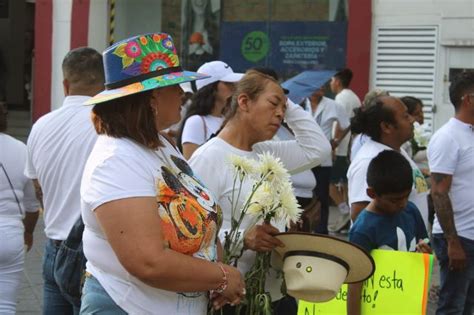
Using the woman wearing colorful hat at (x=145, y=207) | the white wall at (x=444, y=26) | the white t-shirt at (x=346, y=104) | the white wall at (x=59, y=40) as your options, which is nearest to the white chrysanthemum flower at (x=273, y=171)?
the woman wearing colorful hat at (x=145, y=207)

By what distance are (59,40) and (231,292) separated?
13.6m

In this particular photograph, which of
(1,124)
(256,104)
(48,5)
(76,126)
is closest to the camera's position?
(256,104)

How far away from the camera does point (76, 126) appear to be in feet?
16.2

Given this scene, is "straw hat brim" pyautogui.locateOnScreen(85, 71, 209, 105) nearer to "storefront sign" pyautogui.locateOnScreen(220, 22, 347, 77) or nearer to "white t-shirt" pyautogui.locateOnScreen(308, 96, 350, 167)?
"white t-shirt" pyautogui.locateOnScreen(308, 96, 350, 167)

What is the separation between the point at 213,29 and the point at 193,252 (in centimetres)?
1207

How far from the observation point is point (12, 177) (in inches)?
215

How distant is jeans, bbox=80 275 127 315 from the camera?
10.3 ft

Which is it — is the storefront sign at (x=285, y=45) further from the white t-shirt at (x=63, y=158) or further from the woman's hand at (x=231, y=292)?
the woman's hand at (x=231, y=292)

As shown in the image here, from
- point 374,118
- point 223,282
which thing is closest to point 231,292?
point 223,282

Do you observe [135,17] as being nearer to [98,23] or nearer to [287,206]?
[98,23]

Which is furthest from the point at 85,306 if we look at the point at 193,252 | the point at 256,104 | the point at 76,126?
the point at 76,126

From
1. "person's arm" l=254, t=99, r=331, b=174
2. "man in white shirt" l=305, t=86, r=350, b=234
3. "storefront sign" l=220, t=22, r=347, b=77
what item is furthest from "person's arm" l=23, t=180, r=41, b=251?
"storefront sign" l=220, t=22, r=347, b=77

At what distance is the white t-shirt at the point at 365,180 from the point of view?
5.18 metres

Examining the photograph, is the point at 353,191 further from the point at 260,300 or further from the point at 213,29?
the point at 213,29
